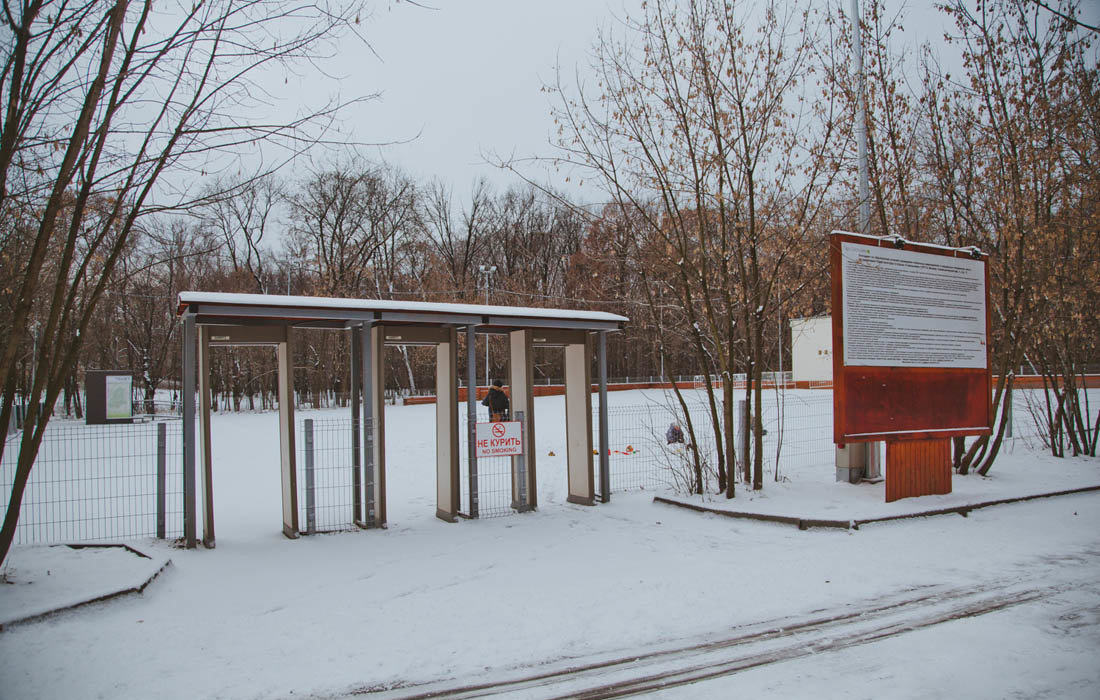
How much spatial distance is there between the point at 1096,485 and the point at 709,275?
670 cm

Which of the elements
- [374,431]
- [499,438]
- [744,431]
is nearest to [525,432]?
[499,438]

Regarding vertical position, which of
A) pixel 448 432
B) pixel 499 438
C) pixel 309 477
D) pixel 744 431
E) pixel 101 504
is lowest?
pixel 101 504

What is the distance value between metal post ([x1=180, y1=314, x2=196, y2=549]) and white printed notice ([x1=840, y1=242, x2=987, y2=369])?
771 cm

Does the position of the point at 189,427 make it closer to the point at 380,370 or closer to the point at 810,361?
the point at 380,370

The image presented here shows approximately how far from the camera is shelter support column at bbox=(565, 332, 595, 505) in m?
10.5

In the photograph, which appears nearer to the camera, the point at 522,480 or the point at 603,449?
the point at 522,480

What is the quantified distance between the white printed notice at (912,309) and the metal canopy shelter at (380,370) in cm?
319

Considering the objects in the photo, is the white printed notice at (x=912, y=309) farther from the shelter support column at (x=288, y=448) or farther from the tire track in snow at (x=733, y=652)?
the shelter support column at (x=288, y=448)

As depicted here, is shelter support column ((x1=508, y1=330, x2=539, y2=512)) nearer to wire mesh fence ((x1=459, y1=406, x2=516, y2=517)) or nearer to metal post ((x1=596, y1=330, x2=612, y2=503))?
wire mesh fence ((x1=459, y1=406, x2=516, y2=517))

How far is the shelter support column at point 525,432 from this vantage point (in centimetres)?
1008

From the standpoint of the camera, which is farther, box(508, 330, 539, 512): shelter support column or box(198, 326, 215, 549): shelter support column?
box(508, 330, 539, 512): shelter support column

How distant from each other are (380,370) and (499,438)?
1.79 m

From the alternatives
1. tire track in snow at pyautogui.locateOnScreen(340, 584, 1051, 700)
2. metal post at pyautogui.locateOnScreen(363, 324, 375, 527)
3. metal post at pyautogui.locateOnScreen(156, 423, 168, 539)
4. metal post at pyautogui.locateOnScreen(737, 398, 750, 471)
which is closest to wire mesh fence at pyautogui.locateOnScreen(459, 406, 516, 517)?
metal post at pyautogui.locateOnScreen(363, 324, 375, 527)

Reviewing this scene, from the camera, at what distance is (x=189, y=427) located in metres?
7.92
